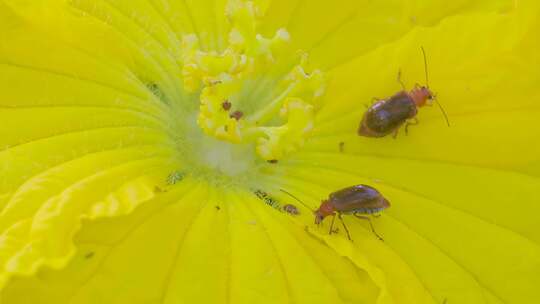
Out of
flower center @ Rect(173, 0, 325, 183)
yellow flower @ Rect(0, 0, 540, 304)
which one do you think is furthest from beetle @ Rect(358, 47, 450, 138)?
flower center @ Rect(173, 0, 325, 183)

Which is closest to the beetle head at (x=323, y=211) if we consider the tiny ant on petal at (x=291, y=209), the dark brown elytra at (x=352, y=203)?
the dark brown elytra at (x=352, y=203)

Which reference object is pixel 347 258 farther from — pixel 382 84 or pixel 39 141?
pixel 39 141

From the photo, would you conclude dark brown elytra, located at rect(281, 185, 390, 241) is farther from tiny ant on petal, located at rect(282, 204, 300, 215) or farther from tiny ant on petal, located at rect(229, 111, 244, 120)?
tiny ant on petal, located at rect(229, 111, 244, 120)

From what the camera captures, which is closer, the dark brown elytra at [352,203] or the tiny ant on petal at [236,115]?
the dark brown elytra at [352,203]

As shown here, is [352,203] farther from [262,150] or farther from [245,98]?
[245,98]

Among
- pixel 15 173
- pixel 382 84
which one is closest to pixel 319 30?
pixel 382 84

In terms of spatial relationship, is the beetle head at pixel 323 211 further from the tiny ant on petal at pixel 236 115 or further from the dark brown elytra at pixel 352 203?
the tiny ant on petal at pixel 236 115

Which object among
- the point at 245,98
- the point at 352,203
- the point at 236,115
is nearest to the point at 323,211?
the point at 352,203

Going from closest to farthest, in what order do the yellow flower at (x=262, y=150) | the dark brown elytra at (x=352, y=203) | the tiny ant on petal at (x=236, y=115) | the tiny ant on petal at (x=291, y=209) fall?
the yellow flower at (x=262, y=150), the dark brown elytra at (x=352, y=203), the tiny ant on petal at (x=291, y=209), the tiny ant on petal at (x=236, y=115)
